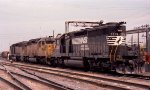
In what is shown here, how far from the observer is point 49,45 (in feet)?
122

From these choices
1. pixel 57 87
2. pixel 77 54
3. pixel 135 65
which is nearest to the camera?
pixel 57 87

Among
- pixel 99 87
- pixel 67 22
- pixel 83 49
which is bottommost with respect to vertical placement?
pixel 99 87

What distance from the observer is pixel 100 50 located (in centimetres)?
2333

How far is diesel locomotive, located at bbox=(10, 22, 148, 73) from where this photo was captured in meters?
21.0

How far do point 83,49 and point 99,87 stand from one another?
35.7 ft

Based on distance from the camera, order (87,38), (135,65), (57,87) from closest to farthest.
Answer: (57,87) → (135,65) → (87,38)

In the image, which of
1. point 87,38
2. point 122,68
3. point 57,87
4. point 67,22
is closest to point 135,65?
point 122,68

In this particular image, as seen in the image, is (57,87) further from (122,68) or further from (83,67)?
(83,67)

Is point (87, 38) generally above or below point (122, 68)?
above

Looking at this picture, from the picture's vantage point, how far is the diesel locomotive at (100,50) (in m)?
21.0

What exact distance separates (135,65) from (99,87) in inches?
241

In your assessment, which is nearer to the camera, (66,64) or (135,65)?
(135,65)

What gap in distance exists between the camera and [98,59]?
2327cm

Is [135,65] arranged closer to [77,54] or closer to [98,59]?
[98,59]
